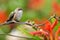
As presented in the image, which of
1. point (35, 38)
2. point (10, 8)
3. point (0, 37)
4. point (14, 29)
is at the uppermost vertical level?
point (10, 8)

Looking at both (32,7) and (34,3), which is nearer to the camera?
(34,3)

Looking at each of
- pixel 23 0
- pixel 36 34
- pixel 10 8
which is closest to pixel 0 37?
pixel 10 8

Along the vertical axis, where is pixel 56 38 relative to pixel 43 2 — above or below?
below

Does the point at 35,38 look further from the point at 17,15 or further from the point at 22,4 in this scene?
the point at 22,4

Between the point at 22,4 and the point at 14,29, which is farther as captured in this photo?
the point at 22,4

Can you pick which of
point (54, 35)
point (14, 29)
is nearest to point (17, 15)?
point (14, 29)

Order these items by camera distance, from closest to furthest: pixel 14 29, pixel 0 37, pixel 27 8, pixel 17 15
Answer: pixel 0 37
pixel 17 15
pixel 14 29
pixel 27 8

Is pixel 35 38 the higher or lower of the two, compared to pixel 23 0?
lower

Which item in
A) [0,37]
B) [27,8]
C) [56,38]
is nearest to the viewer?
[56,38]

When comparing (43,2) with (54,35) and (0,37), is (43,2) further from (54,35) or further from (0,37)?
(54,35)
